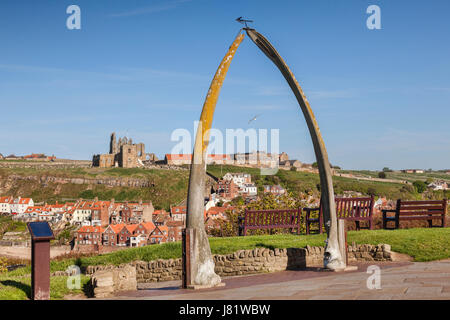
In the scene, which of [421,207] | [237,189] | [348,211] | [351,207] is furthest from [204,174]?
[237,189]

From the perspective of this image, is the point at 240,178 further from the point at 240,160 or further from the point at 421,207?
the point at 421,207

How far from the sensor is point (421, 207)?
1481cm

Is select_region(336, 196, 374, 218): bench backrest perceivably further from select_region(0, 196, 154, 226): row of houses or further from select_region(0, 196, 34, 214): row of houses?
select_region(0, 196, 34, 214): row of houses

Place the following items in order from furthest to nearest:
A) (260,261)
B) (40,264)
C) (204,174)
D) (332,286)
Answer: (260,261)
(204,174)
(332,286)
(40,264)

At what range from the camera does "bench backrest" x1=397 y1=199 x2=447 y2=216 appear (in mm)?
14805

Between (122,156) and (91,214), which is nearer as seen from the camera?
(91,214)

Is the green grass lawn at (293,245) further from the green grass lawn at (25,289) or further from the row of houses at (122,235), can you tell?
the row of houses at (122,235)

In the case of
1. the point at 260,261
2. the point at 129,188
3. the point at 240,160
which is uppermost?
the point at 240,160

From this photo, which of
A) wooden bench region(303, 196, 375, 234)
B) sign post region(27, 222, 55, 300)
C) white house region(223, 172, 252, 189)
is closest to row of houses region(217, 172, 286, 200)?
white house region(223, 172, 252, 189)

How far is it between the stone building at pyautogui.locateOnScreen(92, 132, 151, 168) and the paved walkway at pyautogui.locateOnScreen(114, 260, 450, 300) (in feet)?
504

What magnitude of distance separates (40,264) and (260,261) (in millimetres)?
5212

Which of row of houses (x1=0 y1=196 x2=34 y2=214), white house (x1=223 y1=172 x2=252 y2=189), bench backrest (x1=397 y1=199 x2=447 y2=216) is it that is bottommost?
row of houses (x1=0 y1=196 x2=34 y2=214)
